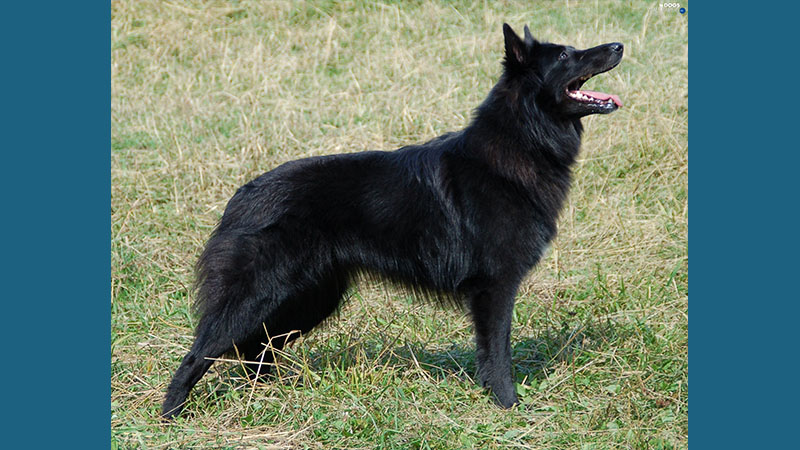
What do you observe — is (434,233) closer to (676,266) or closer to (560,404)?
(560,404)

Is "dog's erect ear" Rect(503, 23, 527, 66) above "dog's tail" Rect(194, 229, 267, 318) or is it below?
above

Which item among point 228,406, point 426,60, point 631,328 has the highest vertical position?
point 426,60

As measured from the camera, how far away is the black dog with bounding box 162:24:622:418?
14.8ft

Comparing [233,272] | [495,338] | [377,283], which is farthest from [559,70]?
[233,272]

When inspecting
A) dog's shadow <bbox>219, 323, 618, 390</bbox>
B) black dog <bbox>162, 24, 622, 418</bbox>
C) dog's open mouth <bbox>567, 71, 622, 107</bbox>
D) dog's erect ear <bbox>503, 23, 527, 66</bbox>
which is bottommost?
dog's shadow <bbox>219, 323, 618, 390</bbox>

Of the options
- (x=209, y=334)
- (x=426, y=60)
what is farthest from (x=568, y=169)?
(x=426, y=60)

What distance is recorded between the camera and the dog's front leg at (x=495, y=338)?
4598 millimetres

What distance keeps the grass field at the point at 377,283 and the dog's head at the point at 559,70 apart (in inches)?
62.2

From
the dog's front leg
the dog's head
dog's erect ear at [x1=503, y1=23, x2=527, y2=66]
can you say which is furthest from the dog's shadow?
dog's erect ear at [x1=503, y1=23, x2=527, y2=66]

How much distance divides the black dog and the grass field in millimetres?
386

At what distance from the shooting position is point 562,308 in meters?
5.89

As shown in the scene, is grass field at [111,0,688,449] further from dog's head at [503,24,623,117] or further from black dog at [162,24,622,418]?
dog's head at [503,24,623,117]

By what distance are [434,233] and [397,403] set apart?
3.41 ft

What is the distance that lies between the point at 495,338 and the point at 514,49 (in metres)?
1.75
